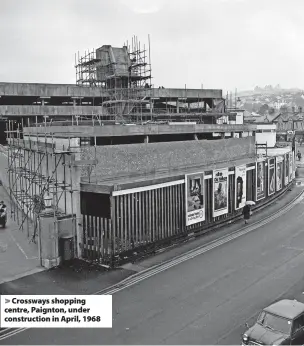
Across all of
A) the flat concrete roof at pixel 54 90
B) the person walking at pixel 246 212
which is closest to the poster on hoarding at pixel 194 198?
the person walking at pixel 246 212

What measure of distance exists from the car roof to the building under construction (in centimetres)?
716

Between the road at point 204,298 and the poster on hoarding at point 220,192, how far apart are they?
3.10 meters

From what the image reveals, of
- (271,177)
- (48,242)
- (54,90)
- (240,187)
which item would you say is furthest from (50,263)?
(54,90)

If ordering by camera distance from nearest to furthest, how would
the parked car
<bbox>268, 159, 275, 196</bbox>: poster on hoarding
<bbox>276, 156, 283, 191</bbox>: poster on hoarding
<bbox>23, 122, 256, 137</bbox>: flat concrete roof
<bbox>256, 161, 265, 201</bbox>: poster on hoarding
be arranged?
1. the parked car
2. <bbox>23, 122, 256, 137</bbox>: flat concrete roof
3. <bbox>256, 161, 265, 201</bbox>: poster on hoarding
4. <bbox>268, 159, 275, 196</bbox>: poster on hoarding
5. <bbox>276, 156, 283, 191</bbox>: poster on hoarding

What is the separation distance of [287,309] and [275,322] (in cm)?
54

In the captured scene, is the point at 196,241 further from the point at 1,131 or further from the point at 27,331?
the point at 1,131

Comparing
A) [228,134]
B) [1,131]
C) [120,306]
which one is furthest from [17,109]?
[120,306]

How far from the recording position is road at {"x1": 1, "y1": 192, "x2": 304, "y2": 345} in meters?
10.9

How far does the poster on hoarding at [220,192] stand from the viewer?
2175 centimetres

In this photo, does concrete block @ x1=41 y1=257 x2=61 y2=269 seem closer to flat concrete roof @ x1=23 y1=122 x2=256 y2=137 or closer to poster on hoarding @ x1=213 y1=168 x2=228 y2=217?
flat concrete roof @ x1=23 y1=122 x2=256 y2=137

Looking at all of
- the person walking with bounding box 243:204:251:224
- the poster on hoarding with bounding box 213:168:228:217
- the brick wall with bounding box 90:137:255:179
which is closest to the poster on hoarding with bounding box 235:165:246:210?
the person walking with bounding box 243:204:251:224

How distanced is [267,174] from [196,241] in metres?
11.0

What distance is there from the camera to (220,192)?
73.0 ft

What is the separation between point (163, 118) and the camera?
45281 mm
